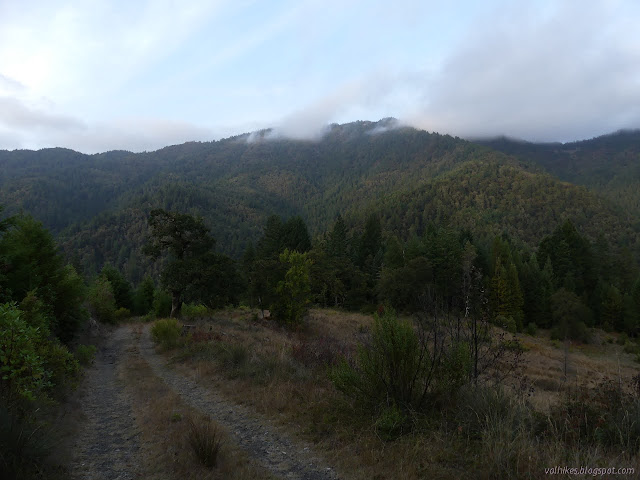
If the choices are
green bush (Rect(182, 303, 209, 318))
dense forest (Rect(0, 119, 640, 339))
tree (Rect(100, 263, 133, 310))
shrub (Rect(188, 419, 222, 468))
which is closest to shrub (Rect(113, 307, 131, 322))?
tree (Rect(100, 263, 133, 310))

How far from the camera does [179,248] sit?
24078mm

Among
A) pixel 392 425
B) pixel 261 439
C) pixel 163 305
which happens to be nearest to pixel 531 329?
pixel 163 305

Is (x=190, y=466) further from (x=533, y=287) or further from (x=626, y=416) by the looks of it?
(x=533, y=287)

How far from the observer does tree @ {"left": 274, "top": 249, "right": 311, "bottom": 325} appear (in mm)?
22641

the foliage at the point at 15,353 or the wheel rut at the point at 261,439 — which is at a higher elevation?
the foliage at the point at 15,353

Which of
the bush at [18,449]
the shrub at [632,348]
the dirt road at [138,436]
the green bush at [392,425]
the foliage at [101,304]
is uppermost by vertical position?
the bush at [18,449]

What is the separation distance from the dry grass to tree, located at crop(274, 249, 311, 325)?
13.8 m

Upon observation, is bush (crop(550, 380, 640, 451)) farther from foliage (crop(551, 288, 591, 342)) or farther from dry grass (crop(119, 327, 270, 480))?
foliage (crop(551, 288, 591, 342))

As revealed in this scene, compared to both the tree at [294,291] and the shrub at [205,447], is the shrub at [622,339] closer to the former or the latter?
the tree at [294,291]

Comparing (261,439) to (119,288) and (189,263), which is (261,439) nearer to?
(189,263)

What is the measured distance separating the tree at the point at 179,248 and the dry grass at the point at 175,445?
14.0 metres

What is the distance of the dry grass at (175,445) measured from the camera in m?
4.58

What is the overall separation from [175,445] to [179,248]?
20.4 m

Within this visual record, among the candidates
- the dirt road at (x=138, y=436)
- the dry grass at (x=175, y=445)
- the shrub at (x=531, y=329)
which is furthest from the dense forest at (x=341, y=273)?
the dry grass at (x=175, y=445)
